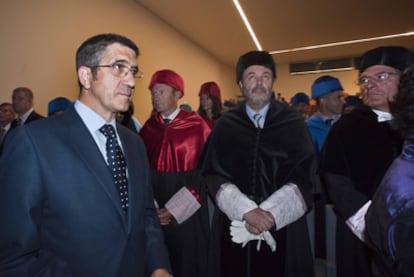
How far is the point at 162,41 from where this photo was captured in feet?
29.6

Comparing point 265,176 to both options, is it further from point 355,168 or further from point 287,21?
point 287,21

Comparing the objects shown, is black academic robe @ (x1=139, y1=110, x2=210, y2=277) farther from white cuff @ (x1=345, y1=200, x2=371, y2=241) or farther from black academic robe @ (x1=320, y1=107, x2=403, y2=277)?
white cuff @ (x1=345, y1=200, x2=371, y2=241)

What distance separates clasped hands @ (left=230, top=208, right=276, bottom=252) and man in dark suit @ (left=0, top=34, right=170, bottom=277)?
71 cm

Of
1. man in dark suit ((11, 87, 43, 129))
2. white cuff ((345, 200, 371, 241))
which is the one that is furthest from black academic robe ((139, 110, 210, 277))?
man in dark suit ((11, 87, 43, 129))

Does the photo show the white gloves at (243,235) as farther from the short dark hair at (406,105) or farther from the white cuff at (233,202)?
the short dark hair at (406,105)

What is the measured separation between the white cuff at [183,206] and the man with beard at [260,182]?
1.34ft

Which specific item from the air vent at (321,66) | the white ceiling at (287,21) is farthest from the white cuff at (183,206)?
the air vent at (321,66)

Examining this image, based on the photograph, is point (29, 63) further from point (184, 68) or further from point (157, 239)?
point (184, 68)

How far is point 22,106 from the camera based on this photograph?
4.42 m

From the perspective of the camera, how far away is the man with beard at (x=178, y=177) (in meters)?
2.92

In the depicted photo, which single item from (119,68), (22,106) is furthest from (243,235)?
(22,106)

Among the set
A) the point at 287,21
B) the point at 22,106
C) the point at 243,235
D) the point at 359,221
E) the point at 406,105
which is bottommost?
the point at 243,235

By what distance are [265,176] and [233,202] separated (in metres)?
0.34

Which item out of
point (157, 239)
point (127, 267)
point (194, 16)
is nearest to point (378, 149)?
point (157, 239)
